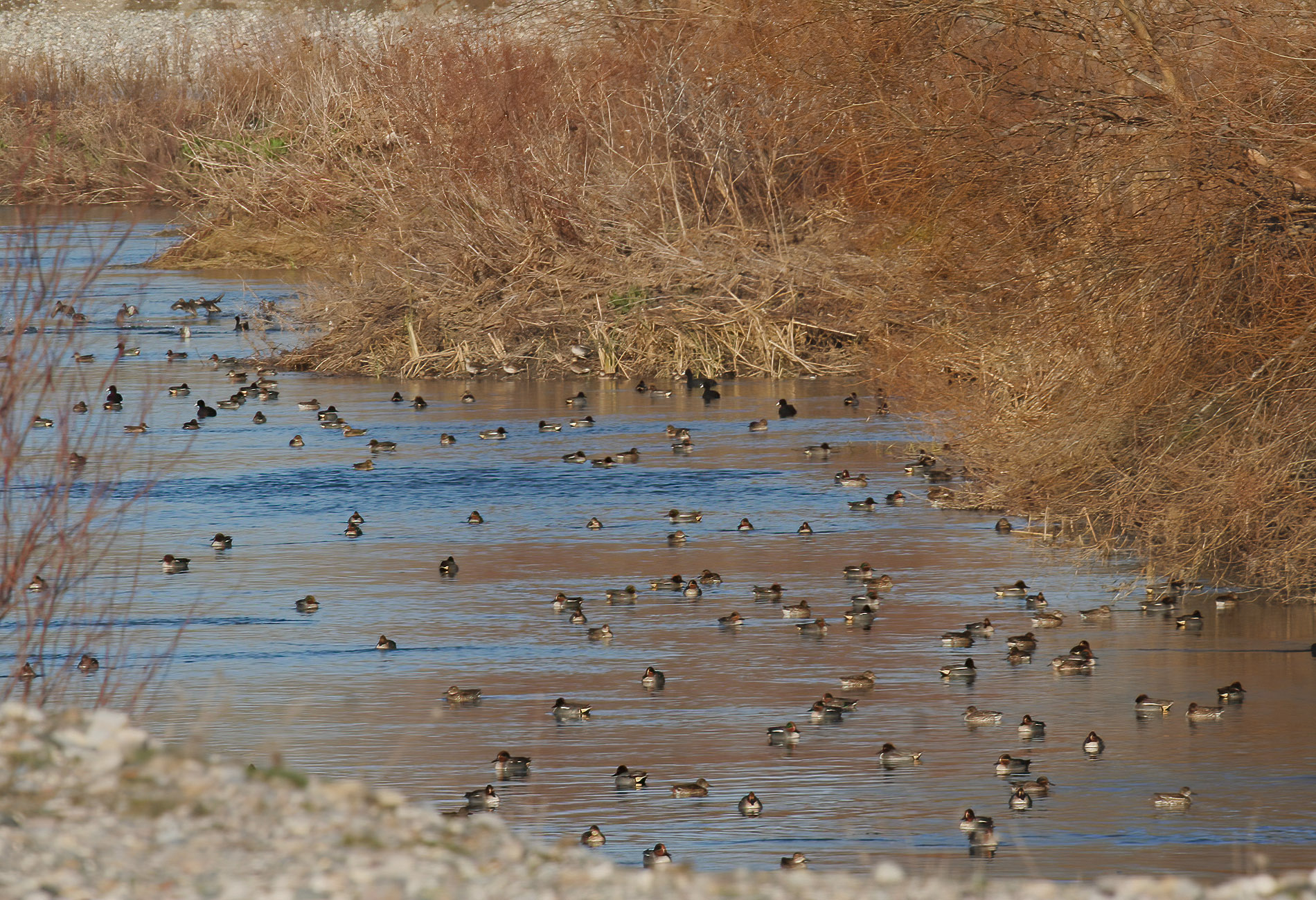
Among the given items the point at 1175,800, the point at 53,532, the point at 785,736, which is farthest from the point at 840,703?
the point at 53,532

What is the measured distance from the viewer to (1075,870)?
342 inches

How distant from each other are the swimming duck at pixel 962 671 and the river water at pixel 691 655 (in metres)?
0.17

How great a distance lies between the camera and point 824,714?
11312mm

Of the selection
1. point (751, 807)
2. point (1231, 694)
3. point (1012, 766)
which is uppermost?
point (1231, 694)

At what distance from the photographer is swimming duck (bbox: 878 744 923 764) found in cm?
1049

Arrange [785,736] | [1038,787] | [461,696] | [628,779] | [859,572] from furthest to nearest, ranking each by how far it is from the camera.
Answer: [859,572], [461,696], [785,736], [628,779], [1038,787]

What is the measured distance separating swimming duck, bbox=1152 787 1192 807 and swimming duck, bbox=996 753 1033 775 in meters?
0.71

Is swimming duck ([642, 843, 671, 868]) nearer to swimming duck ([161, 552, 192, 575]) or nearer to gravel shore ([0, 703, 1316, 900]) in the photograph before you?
gravel shore ([0, 703, 1316, 900])

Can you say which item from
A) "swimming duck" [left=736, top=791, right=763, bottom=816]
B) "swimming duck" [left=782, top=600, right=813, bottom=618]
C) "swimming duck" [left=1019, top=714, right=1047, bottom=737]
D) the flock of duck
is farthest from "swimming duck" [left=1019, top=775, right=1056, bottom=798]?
"swimming duck" [left=782, top=600, right=813, bottom=618]

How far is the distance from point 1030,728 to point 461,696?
3.31m

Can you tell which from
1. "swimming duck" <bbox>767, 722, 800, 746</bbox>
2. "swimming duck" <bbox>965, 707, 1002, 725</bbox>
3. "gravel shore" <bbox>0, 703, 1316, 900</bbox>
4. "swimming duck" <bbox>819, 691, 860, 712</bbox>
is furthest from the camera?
"swimming duck" <bbox>819, 691, 860, 712</bbox>

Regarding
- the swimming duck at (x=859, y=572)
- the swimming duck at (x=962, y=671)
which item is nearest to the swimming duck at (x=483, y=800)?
the swimming duck at (x=962, y=671)

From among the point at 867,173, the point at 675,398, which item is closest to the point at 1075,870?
the point at 867,173

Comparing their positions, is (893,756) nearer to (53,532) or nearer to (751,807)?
(751,807)
